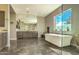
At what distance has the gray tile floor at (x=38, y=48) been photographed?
3.97 m

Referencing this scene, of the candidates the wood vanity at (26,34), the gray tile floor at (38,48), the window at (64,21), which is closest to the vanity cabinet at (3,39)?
the gray tile floor at (38,48)

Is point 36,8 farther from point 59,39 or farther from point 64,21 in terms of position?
point 59,39

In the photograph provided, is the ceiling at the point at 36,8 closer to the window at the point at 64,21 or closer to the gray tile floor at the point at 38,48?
the window at the point at 64,21

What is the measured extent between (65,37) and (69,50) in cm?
39

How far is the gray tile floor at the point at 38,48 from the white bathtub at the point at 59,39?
108 mm

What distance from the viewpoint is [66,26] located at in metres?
4.09

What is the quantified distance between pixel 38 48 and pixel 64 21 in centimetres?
110

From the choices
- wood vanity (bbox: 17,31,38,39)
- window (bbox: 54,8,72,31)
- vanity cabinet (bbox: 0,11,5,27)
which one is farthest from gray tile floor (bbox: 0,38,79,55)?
vanity cabinet (bbox: 0,11,5,27)

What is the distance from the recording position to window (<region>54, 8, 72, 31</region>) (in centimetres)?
405

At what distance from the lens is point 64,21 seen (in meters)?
4.05

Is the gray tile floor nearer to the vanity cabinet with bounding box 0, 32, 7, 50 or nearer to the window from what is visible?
the vanity cabinet with bounding box 0, 32, 7, 50

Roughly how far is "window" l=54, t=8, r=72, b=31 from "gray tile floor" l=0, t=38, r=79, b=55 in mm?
564

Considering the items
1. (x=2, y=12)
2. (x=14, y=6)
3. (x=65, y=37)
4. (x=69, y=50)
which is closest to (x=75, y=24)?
(x=65, y=37)
